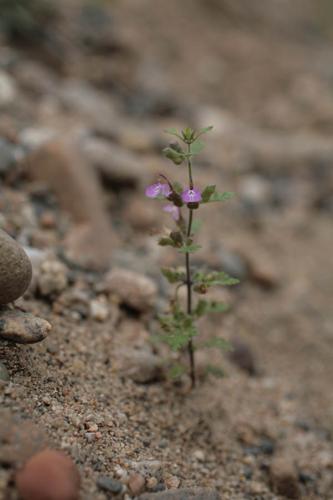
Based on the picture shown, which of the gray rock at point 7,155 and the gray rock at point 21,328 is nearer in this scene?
the gray rock at point 21,328

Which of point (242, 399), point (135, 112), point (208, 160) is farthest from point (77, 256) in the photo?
point (135, 112)

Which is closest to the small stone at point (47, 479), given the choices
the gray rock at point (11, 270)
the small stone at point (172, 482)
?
the small stone at point (172, 482)

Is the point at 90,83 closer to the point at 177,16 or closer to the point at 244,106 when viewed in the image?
the point at 244,106

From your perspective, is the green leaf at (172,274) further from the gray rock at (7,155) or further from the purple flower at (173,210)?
the gray rock at (7,155)

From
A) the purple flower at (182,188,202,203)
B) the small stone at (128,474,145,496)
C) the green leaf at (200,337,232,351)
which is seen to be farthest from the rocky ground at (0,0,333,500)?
the purple flower at (182,188,202,203)

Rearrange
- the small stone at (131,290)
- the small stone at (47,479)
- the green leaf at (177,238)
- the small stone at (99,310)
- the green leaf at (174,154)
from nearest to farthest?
the small stone at (47,479)
the green leaf at (174,154)
the green leaf at (177,238)
the small stone at (99,310)
the small stone at (131,290)

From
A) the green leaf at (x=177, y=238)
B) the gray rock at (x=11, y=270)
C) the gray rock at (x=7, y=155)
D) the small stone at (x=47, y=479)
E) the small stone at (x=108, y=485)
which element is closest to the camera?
the small stone at (x=47, y=479)

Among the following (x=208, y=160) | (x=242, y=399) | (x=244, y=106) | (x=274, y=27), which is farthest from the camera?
(x=274, y=27)
